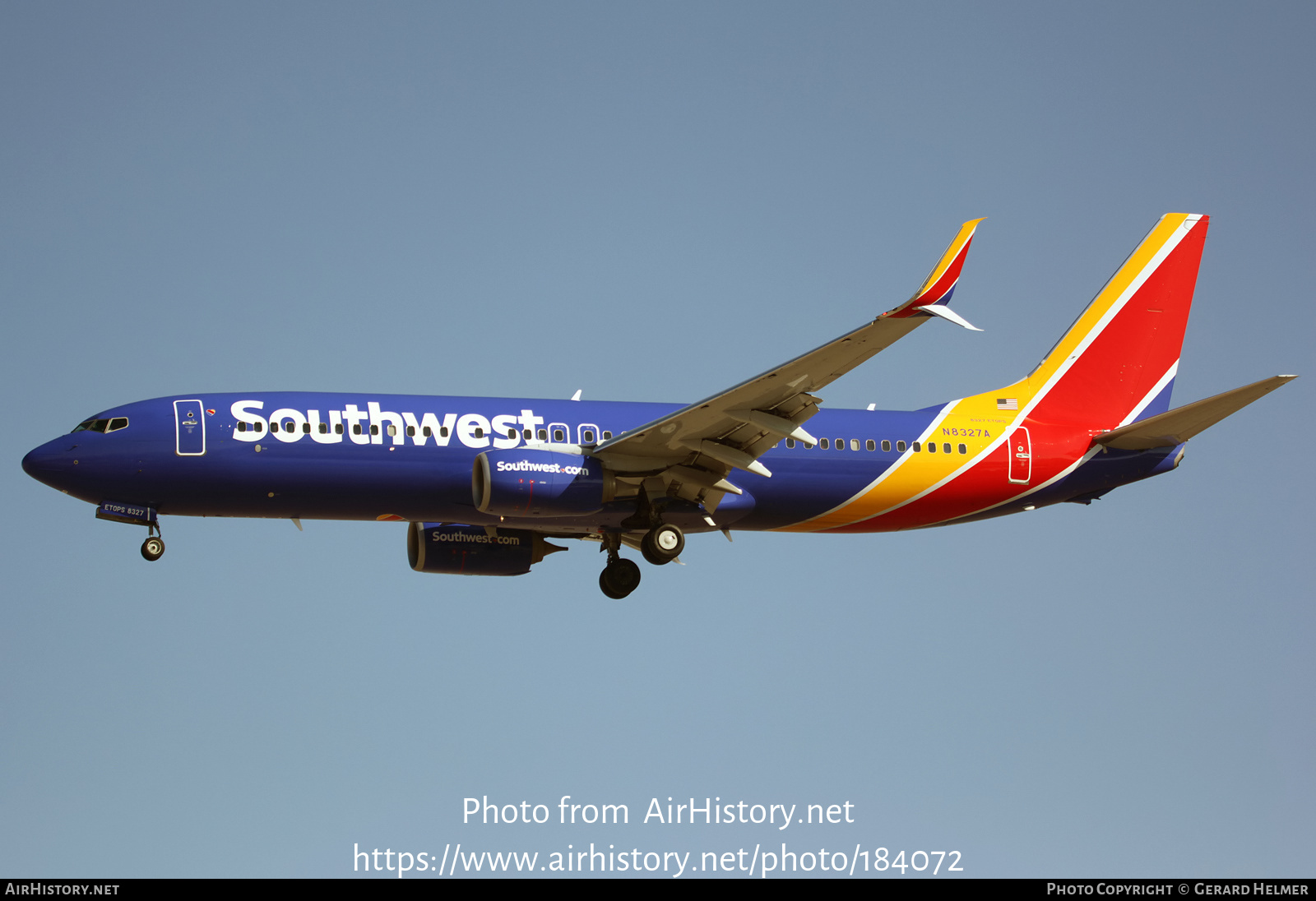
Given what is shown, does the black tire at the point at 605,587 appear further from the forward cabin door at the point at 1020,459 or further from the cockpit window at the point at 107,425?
the cockpit window at the point at 107,425

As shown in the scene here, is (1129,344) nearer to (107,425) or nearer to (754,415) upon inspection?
(754,415)

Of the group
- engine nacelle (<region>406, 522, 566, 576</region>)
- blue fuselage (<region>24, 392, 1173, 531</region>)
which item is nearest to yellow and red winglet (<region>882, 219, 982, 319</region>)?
blue fuselage (<region>24, 392, 1173, 531</region>)

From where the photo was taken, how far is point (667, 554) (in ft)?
122

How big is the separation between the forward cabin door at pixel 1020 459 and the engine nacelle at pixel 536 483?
429 inches

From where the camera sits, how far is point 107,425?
115 ft

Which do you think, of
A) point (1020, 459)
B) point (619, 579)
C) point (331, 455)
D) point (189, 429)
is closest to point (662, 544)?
point (619, 579)

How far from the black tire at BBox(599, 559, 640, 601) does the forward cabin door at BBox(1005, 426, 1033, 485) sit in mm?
9961

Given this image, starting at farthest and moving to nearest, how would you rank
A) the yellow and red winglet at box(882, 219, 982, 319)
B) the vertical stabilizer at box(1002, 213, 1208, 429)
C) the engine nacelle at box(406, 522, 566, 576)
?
the vertical stabilizer at box(1002, 213, 1208, 429) < the engine nacelle at box(406, 522, 566, 576) < the yellow and red winglet at box(882, 219, 982, 319)

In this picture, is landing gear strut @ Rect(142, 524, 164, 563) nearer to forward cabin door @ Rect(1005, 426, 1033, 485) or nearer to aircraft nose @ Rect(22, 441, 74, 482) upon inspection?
aircraft nose @ Rect(22, 441, 74, 482)

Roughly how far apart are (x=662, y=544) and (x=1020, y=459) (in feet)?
32.2

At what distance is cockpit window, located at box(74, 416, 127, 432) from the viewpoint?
115 ft

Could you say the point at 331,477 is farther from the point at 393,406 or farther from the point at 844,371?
the point at 844,371

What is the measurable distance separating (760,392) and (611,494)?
4943 millimetres

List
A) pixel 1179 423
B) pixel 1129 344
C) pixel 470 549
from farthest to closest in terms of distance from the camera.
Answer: pixel 1129 344
pixel 470 549
pixel 1179 423
